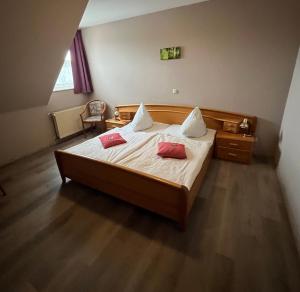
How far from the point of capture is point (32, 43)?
2383 millimetres

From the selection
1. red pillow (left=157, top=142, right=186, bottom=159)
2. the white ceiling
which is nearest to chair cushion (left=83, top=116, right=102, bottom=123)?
the white ceiling

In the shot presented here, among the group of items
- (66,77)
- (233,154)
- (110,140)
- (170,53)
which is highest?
(170,53)

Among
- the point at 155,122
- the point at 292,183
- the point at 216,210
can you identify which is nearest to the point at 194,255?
the point at 216,210

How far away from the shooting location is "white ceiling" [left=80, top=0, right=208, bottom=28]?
2815mm

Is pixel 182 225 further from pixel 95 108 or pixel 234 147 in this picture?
pixel 95 108

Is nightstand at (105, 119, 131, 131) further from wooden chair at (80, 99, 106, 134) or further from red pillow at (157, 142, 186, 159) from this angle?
red pillow at (157, 142, 186, 159)

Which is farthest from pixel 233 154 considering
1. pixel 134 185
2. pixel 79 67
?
pixel 79 67

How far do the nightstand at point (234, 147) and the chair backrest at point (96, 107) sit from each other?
3.03 meters

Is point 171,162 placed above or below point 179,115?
below

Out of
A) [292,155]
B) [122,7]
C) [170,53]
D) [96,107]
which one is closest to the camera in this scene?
[292,155]

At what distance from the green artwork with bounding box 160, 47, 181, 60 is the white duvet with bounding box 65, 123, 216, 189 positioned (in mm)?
1379

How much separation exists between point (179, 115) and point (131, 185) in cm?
213

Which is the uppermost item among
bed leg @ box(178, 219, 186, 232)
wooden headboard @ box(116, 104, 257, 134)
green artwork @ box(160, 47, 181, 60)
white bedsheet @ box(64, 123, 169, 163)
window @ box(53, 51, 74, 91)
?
green artwork @ box(160, 47, 181, 60)

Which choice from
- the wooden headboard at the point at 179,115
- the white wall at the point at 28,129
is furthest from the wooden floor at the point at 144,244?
the white wall at the point at 28,129
